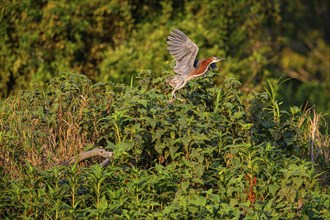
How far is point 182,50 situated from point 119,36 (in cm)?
438

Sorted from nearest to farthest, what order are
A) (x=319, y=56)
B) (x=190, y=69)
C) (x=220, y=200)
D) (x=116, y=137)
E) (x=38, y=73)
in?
(x=220, y=200) → (x=116, y=137) → (x=190, y=69) → (x=38, y=73) → (x=319, y=56)

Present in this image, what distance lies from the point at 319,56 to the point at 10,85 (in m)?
10.6

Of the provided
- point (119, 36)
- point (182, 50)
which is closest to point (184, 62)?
point (182, 50)

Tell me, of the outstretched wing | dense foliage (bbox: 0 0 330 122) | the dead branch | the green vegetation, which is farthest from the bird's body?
dense foliage (bbox: 0 0 330 122)

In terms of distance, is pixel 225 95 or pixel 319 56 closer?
pixel 225 95

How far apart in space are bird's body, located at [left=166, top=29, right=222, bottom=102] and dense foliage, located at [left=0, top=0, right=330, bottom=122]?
3297 millimetres

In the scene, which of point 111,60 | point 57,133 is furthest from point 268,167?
point 111,60

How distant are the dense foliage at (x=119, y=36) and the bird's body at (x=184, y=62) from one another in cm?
330

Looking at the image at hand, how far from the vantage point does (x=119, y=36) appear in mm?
11914

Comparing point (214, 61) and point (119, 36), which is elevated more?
point (214, 61)

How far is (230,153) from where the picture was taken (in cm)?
702

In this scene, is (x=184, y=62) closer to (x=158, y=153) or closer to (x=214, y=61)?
(x=214, y=61)

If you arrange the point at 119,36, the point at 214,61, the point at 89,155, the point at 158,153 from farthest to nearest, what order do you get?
the point at 119,36
the point at 214,61
the point at 158,153
the point at 89,155

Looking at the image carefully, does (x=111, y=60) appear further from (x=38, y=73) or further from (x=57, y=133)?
(x=57, y=133)
